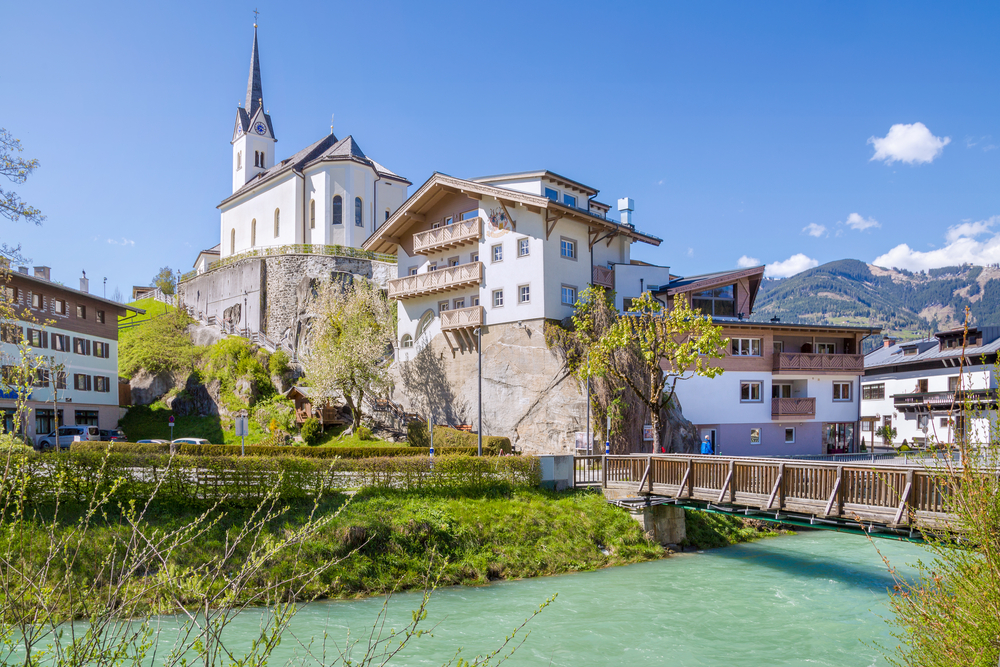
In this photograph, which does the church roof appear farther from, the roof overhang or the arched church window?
the roof overhang

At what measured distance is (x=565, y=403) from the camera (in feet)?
114

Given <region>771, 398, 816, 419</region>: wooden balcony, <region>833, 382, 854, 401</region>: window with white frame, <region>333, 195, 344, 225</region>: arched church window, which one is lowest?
<region>771, 398, 816, 419</region>: wooden balcony

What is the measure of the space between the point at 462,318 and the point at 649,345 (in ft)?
44.9

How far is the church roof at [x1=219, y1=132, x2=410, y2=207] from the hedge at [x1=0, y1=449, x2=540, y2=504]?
43966mm

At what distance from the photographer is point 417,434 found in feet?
132

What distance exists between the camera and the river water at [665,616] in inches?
575

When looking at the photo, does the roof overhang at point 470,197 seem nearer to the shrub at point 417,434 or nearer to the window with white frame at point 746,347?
the window with white frame at point 746,347

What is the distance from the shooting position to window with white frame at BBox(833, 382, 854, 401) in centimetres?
4272

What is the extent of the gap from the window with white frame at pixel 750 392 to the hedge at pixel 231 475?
64.0 feet

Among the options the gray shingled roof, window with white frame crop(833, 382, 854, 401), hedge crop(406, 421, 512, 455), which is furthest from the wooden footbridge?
the gray shingled roof

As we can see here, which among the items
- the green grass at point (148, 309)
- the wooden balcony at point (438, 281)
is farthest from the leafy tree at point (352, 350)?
the green grass at point (148, 309)

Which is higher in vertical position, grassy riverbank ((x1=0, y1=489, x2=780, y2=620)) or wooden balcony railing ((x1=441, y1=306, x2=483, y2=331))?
wooden balcony railing ((x1=441, y1=306, x2=483, y2=331))

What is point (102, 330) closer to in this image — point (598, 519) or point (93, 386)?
point (93, 386)

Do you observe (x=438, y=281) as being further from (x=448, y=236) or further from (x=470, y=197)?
(x=470, y=197)
